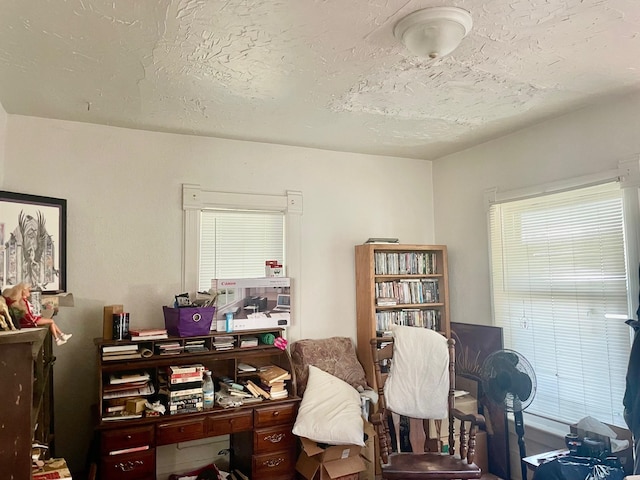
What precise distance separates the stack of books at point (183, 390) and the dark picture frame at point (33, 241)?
3.09 feet

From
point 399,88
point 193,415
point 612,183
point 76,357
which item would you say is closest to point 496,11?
point 399,88

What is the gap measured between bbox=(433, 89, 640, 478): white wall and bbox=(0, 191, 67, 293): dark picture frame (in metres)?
3.18

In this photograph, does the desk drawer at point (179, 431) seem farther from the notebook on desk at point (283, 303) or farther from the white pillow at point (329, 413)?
the notebook on desk at point (283, 303)

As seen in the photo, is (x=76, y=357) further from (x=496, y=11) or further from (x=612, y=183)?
→ (x=612, y=183)

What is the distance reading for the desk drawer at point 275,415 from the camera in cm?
302

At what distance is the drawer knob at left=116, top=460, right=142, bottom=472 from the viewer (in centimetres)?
263

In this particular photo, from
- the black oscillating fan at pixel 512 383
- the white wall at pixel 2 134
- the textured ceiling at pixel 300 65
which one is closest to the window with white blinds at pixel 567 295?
the black oscillating fan at pixel 512 383

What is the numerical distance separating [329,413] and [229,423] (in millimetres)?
665

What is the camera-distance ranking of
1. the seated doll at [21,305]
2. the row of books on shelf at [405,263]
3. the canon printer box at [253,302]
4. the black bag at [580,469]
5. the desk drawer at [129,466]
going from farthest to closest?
the row of books on shelf at [405,263], the canon printer box at [253,302], the desk drawer at [129,466], the black bag at [580,469], the seated doll at [21,305]

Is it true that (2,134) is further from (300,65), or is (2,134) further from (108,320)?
(300,65)

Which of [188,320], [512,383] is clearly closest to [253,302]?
[188,320]

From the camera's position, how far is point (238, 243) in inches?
142

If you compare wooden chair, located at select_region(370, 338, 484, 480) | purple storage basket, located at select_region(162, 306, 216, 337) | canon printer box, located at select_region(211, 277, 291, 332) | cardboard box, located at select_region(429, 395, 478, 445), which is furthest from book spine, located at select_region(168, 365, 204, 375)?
cardboard box, located at select_region(429, 395, 478, 445)

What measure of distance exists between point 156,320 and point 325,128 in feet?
6.12
